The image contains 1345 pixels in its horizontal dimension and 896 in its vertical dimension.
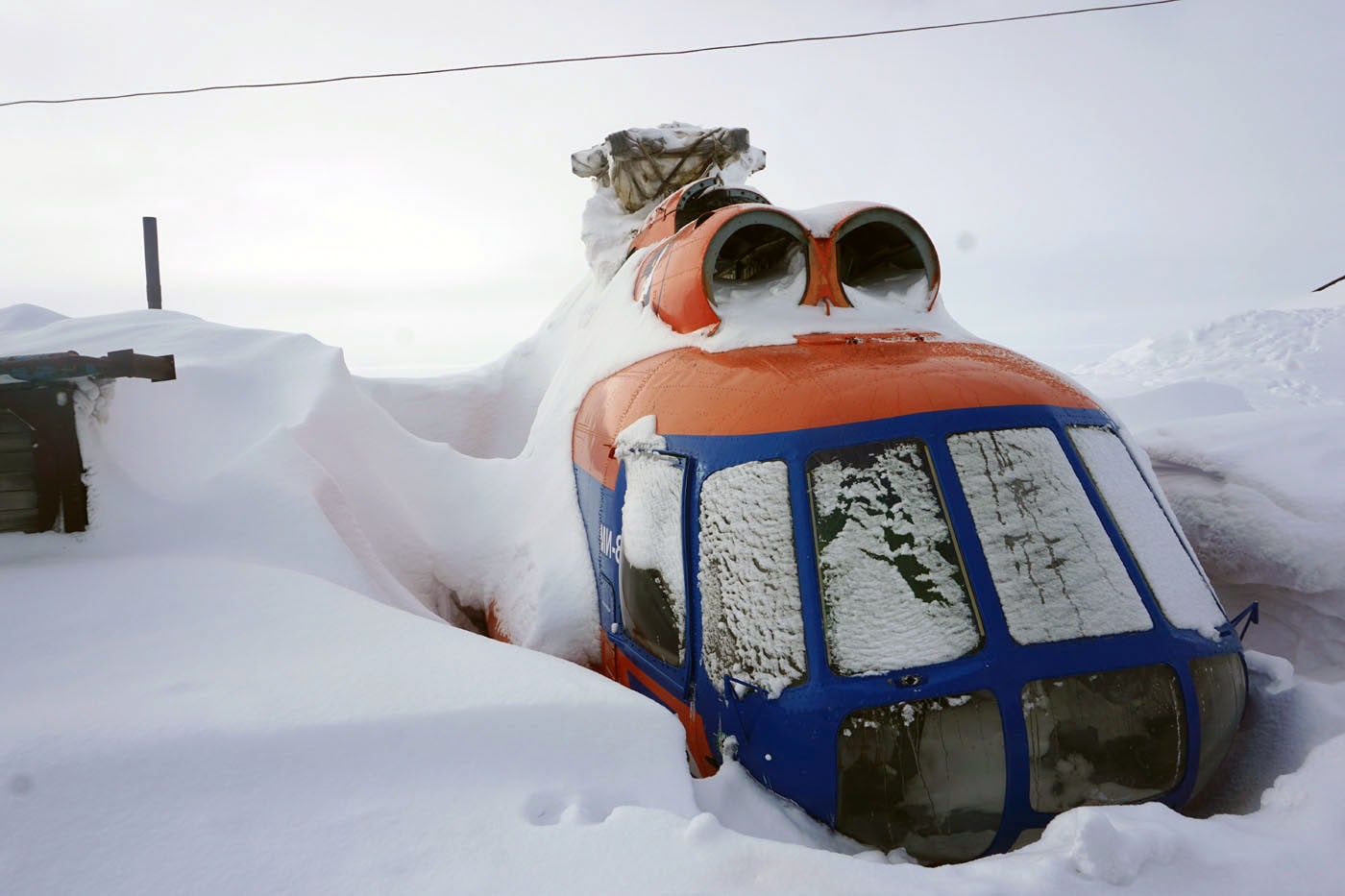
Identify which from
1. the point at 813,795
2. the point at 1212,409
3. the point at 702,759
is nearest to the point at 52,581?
the point at 702,759

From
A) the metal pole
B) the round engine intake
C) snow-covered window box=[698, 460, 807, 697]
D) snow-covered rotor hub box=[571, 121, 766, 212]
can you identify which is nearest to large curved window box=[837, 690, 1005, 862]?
snow-covered window box=[698, 460, 807, 697]

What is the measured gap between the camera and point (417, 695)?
206cm

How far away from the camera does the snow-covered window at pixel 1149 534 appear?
7.20 feet

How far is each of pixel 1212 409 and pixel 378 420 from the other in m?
12.9

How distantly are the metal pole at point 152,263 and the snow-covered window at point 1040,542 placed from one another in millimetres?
10769

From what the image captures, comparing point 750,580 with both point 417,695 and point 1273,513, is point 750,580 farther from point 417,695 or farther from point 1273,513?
point 1273,513

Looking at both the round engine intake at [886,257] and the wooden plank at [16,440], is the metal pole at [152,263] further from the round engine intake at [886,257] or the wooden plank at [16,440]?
the round engine intake at [886,257]

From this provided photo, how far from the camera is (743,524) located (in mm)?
2293

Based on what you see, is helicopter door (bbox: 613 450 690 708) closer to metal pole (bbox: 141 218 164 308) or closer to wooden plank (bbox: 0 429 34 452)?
wooden plank (bbox: 0 429 34 452)

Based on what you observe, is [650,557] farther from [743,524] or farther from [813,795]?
[813,795]

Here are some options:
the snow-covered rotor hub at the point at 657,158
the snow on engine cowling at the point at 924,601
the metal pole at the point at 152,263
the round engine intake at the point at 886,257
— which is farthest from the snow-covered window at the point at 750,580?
the metal pole at the point at 152,263

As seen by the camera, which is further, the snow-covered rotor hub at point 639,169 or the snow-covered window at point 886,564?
the snow-covered rotor hub at point 639,169

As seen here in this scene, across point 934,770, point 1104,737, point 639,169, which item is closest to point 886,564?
point 934,770

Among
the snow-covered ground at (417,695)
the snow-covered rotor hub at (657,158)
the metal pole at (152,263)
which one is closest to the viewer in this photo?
the snow-covered ground at (417,695)
